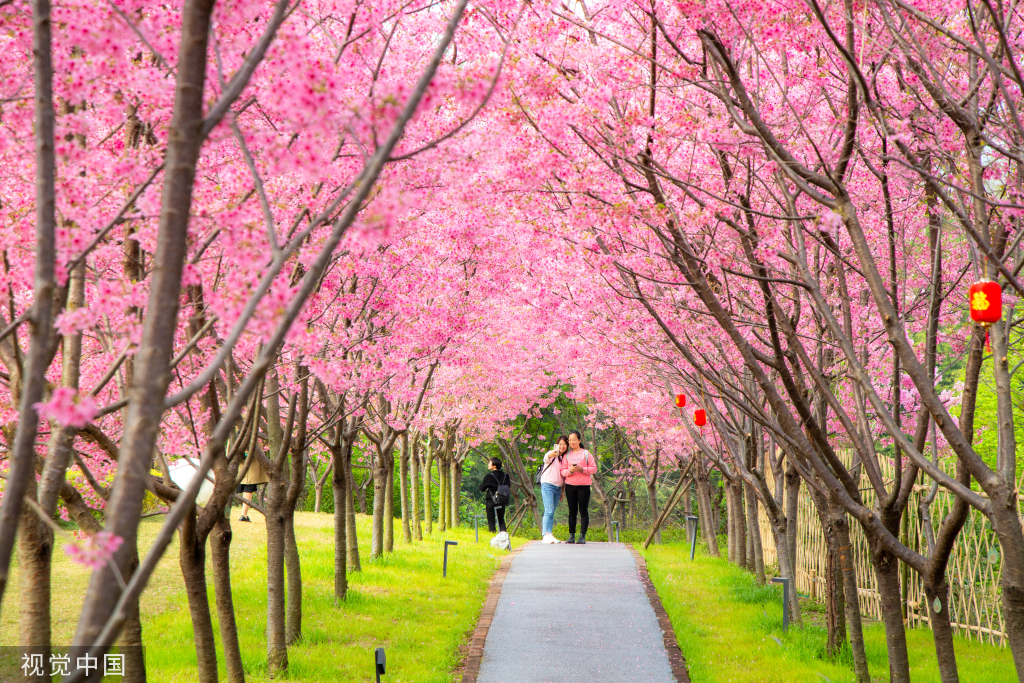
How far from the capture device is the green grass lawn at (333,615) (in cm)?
→ 721

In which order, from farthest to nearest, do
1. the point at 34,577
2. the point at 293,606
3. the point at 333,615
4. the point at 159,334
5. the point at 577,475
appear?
the point at 577,475
the point at 333,615
the point at 293,606
the point at 34,577
the point at 159,334

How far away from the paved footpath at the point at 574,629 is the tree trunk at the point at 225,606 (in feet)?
6.38

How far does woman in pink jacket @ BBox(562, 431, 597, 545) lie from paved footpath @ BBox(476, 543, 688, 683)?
223 cm

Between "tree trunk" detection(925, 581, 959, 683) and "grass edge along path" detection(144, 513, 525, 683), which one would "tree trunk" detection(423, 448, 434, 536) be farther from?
"tree trunk" detection(925, 581, 959, 683)

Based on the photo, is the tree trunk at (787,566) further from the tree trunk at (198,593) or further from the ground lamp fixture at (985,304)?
the tree trunk at (198,593)

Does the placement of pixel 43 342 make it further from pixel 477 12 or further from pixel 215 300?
pixel 477 12

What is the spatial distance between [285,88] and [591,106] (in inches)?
132

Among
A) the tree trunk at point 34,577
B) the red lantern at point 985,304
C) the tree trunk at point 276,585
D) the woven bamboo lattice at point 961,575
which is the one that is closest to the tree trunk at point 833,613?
the woven bamboo lattice at point 961,575

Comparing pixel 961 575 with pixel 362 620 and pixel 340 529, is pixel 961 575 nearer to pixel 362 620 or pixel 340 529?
pixel 362 620

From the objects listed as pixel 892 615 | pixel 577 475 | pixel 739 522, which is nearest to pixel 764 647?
A: pixel 892 615

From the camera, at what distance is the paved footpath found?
7.03 meters

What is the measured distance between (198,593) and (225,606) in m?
0.64

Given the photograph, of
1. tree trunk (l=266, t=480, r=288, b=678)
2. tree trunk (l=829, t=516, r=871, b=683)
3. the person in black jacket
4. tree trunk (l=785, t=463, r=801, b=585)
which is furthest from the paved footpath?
the person in black jacket

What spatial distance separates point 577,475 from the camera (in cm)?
1539
